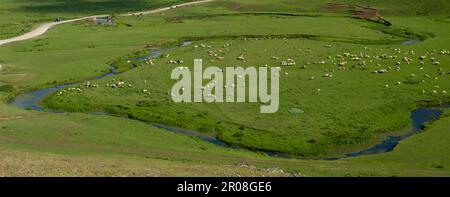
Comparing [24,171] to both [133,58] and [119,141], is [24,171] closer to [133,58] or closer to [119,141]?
[119,141]

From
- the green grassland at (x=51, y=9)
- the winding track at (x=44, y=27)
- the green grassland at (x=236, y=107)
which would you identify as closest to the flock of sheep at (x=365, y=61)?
the green grassland at (x=236, y=107)

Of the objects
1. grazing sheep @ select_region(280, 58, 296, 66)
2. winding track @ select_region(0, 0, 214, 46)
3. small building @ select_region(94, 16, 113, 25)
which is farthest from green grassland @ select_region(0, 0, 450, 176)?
small building @ select_region(94, 16, 113, 25)

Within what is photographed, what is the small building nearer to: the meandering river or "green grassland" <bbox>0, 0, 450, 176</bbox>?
"green grassland" <bbox>0, 0, 450, 176</bbox>

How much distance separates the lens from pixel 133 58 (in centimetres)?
7075

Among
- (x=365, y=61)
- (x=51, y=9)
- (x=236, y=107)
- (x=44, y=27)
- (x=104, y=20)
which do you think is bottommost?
(x=236, y=107)

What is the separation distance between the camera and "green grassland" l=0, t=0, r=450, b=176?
33.9 m

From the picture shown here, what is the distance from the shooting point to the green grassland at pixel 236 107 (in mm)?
33906

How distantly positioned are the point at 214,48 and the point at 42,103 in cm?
2916

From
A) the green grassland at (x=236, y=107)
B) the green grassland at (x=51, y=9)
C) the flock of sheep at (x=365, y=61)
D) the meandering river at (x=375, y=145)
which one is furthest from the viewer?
the green grassland at (x=51, y=9)

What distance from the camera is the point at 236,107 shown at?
4647 cm

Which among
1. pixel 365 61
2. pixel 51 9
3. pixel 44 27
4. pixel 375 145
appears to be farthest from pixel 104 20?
pixel 375 145

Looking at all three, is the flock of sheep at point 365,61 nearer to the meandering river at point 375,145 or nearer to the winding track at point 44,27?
the meandering river at point 375,145

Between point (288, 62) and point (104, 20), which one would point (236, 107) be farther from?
point (104, 20)
